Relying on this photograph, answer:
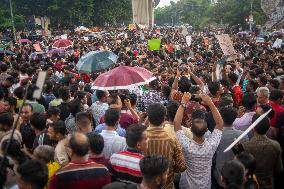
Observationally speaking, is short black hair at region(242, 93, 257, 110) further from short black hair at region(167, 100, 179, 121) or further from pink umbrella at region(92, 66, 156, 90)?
pink umbrella at region(92, 66, 156, 90)

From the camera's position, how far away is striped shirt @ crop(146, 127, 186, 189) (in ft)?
15.1

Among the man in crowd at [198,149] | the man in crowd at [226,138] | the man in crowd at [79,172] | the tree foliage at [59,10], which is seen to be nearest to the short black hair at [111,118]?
the man in crowd at [198,149]

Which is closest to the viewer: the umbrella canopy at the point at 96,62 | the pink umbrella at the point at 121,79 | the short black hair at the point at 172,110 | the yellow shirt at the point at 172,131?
the yellow shirt at the point at 172,131

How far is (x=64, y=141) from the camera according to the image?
16.7 feet

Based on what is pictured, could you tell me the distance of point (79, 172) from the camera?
12.9 feet

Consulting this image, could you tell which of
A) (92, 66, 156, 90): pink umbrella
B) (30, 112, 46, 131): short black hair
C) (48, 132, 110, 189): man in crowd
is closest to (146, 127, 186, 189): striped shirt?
(48, 132, 110, 189): man in crowd

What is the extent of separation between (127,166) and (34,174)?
1.00 meters

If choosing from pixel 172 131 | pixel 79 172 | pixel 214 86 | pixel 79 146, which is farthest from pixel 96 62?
pixel 79 172

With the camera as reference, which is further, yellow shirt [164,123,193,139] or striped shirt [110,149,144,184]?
yellow shirt [164,123,193,139]

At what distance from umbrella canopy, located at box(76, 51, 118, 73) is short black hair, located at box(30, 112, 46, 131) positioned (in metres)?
4.03

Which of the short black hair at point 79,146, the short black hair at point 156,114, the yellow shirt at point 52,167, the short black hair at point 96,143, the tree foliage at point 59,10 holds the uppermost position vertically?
the short black hair at point 156,114

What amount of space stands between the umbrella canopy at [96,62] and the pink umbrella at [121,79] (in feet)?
6.64

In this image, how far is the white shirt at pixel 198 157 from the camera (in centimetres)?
469

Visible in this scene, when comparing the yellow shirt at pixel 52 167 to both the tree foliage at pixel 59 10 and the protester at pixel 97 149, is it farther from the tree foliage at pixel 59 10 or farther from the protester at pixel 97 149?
the tree foliage at pixel 59 10
